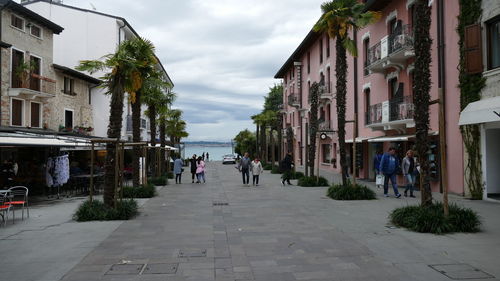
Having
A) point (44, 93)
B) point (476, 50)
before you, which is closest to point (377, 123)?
point (476, 50)

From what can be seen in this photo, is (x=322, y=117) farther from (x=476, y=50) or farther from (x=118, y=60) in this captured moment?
(x=118, y=60)

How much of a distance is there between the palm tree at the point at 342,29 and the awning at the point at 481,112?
13.5 feet

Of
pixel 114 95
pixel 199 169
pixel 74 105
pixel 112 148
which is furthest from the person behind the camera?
pixel 74 105

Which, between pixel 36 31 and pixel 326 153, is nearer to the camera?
pixel 36 31

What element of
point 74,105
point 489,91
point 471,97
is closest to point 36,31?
point 74,105

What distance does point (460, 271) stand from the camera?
582 centimetres

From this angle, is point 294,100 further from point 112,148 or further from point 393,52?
point 112,148

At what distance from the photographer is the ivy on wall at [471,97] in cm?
1397

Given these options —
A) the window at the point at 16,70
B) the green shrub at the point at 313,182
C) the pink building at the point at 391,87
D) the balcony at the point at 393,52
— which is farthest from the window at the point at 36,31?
the balcony at the point at 393,52

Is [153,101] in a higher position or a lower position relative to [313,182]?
higher

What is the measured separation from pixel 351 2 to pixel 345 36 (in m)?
1.38

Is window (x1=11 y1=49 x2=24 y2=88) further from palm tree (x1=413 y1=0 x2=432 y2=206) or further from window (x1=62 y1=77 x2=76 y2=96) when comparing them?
palm tree (x1=413 y1=0 x2=432 y2=206)

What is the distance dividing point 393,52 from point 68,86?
22.4m

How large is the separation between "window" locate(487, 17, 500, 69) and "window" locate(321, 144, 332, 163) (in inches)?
757
